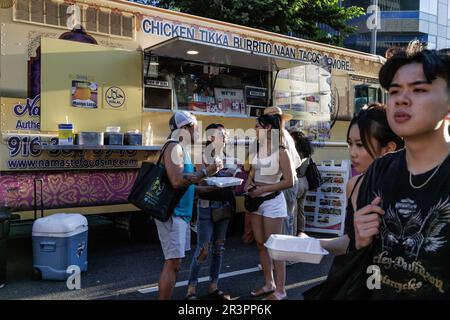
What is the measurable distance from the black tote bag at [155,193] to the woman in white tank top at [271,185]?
3.26ft

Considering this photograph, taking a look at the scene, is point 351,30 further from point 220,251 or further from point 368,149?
point 368,149

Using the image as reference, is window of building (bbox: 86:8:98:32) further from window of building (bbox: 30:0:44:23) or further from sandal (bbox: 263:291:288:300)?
sandal (bbox: 263:291:288:300)

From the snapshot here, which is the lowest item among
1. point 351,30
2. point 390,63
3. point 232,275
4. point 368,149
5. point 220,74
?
point 232,275

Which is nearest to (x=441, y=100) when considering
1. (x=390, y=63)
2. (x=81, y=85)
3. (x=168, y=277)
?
(x=390, y=63)

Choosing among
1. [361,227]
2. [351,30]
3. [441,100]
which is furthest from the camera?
[351,30]

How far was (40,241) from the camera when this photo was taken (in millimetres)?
4840

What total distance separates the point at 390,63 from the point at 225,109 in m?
5.82

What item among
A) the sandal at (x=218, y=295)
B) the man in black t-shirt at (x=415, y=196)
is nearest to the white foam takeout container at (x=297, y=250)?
the man in black t-shirt at (x=415, y=196)

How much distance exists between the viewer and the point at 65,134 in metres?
5.38

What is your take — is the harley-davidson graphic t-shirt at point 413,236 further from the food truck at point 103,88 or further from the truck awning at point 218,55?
the truck awning at point 218,55

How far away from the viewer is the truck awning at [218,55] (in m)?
6.09

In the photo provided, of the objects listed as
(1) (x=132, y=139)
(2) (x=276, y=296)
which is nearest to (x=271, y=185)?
(2) (x=276, y=296)

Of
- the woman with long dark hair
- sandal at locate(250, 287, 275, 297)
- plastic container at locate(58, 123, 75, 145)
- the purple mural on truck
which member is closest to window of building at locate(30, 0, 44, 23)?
plastic container at locate(58, 123, 75, 145)

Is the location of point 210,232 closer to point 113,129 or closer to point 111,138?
point 111,138
